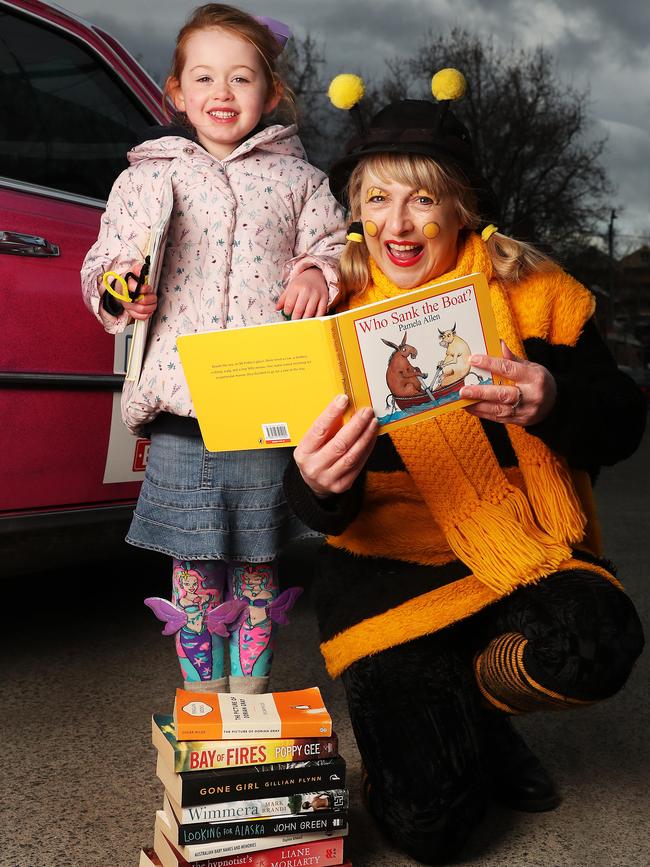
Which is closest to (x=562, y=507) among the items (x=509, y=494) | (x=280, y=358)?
(x=509, y=494)

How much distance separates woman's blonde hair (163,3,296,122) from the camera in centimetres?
221

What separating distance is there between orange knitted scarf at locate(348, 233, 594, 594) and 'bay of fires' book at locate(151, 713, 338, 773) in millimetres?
477

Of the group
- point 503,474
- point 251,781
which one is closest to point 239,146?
point 503,474

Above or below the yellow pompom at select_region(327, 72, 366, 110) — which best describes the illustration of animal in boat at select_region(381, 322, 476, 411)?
below

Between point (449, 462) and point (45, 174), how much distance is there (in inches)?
58.2

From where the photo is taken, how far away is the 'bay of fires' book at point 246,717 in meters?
1.75

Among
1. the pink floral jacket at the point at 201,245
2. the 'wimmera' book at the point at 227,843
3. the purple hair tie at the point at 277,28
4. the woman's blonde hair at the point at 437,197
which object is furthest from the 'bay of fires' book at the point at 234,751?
the purple hair tie at the point at 277,28

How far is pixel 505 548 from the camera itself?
2.02 metres

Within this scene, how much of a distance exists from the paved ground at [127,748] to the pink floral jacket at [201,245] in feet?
2.68

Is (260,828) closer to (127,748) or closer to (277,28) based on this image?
(127,748)

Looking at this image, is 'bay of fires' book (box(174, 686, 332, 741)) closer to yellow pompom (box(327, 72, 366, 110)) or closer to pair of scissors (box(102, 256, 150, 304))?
pair of scissors (box(102, 256, 150, 304))

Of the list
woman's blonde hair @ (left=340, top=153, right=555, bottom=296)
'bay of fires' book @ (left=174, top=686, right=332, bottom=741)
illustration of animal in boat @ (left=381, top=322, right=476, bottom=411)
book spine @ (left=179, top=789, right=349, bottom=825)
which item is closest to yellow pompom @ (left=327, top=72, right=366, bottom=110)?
woman's blonde hair @ (left=340, top=153, right=555, bottom=296)

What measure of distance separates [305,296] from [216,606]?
744mm

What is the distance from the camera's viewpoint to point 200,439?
2277mm
